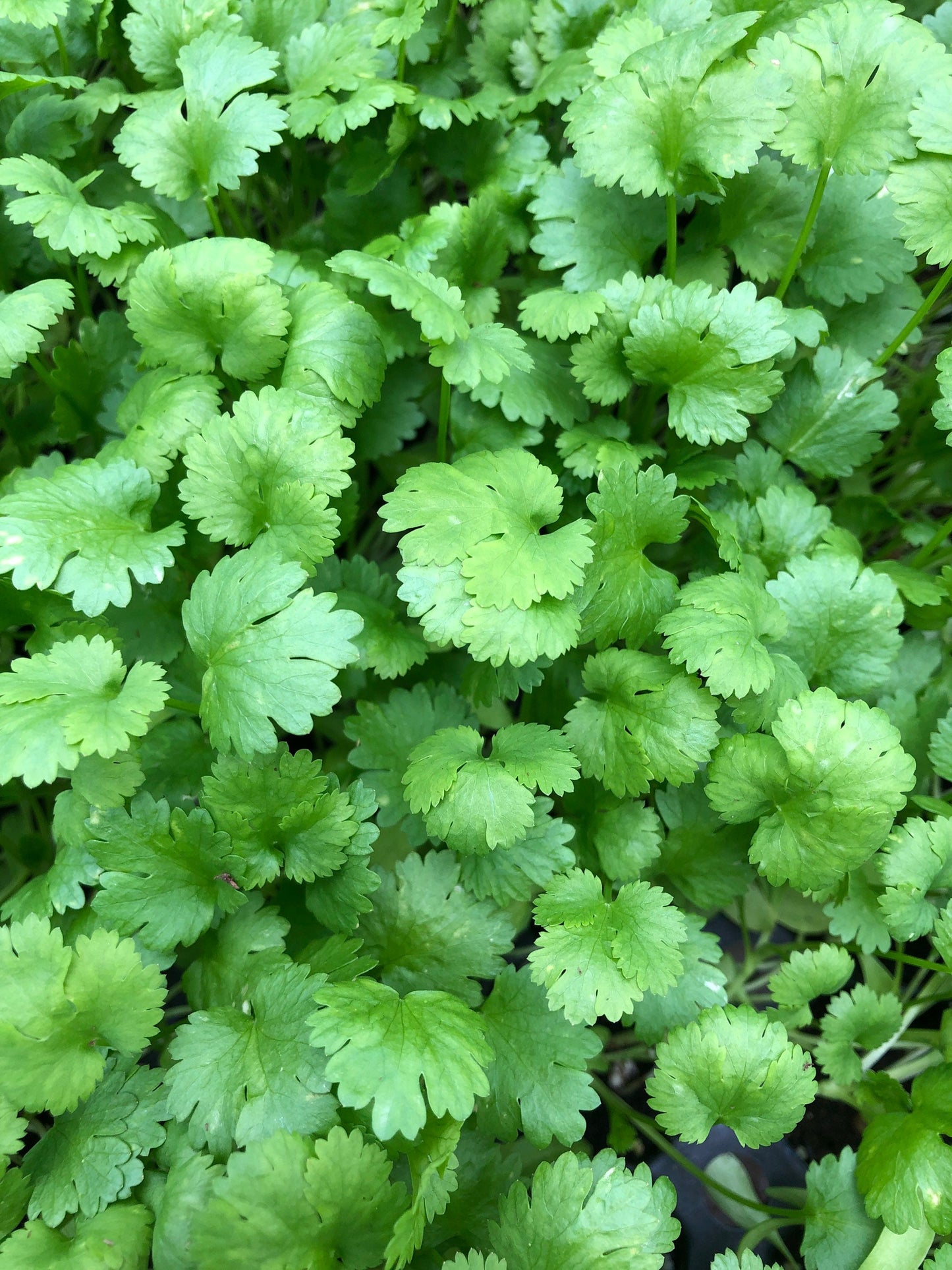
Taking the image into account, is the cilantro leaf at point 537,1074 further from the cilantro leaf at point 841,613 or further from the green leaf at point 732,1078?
the cilantro leaf at point 841,613

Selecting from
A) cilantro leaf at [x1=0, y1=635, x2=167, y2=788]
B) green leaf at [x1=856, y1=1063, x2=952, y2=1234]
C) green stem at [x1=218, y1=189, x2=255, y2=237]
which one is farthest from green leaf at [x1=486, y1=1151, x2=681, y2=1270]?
green stem at [x1=218, y1=189, x2=255, y2=237]

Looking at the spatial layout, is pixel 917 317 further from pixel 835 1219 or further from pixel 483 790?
pixel 835 1219

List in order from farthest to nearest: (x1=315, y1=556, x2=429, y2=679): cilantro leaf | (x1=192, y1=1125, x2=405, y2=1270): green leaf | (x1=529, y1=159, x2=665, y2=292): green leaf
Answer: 1. (x1=529, y1=159, x2=665, y2=292): green leaf
2. (x1=315, y1=556, x2=429, y2=679): cilantro leaf
3. (x1=192, y1=1125, x2=405, y2=1270): green leaf

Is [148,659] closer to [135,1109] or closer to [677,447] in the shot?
[135,1109]

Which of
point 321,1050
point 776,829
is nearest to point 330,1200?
point 321,1050

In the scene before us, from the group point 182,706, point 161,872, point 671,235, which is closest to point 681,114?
point 671,235

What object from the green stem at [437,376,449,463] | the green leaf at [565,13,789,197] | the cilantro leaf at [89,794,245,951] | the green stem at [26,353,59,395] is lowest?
the cilantro leaf at [89,794,245,951]

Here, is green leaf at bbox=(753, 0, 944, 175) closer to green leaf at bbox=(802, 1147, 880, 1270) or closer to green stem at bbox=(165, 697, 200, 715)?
green stem at bbox=(165, 697, 200, 715)
